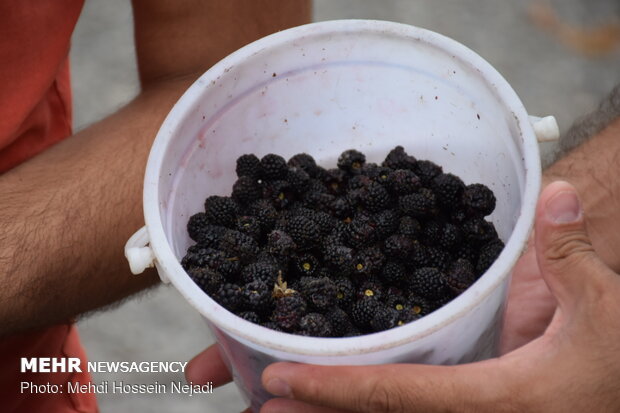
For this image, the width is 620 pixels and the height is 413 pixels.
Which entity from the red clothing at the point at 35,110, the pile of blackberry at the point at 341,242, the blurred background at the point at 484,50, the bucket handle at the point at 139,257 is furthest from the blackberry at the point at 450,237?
the blurred background at the point at 484,50

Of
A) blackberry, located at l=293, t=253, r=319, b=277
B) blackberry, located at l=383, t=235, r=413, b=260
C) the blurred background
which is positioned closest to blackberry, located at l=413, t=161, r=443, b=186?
blackberry, located at l=383, t=235, r=413, b=260

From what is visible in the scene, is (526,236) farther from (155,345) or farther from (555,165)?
(155,345)

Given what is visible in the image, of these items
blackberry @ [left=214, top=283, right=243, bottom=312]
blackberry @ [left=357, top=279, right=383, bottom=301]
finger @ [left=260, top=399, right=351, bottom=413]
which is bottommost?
finger @ [left=260, top=399, right=351, bottom=413]

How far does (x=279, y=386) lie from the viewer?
32.5 inches

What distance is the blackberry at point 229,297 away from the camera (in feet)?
3.00

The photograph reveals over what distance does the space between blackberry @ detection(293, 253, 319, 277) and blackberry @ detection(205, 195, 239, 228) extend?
119 millimetres

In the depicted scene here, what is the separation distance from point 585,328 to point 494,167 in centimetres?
31

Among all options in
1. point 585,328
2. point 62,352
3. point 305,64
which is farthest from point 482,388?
point 62,352

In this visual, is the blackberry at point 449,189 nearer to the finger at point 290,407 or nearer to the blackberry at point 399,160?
the blackberry at point 399,160

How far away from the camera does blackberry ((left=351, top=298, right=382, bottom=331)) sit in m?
0.94

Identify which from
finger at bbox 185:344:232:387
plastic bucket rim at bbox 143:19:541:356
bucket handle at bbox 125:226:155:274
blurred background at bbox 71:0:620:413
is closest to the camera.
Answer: plastic bucket rim at bbox 143:19:541:356

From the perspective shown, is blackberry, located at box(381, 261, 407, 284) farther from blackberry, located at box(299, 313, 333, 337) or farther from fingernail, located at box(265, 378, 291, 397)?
fingernail, located at box(265, 378, 291, 397)

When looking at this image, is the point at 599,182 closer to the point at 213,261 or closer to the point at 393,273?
the point at 393,273

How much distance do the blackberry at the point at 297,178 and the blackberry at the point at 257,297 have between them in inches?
8.6
